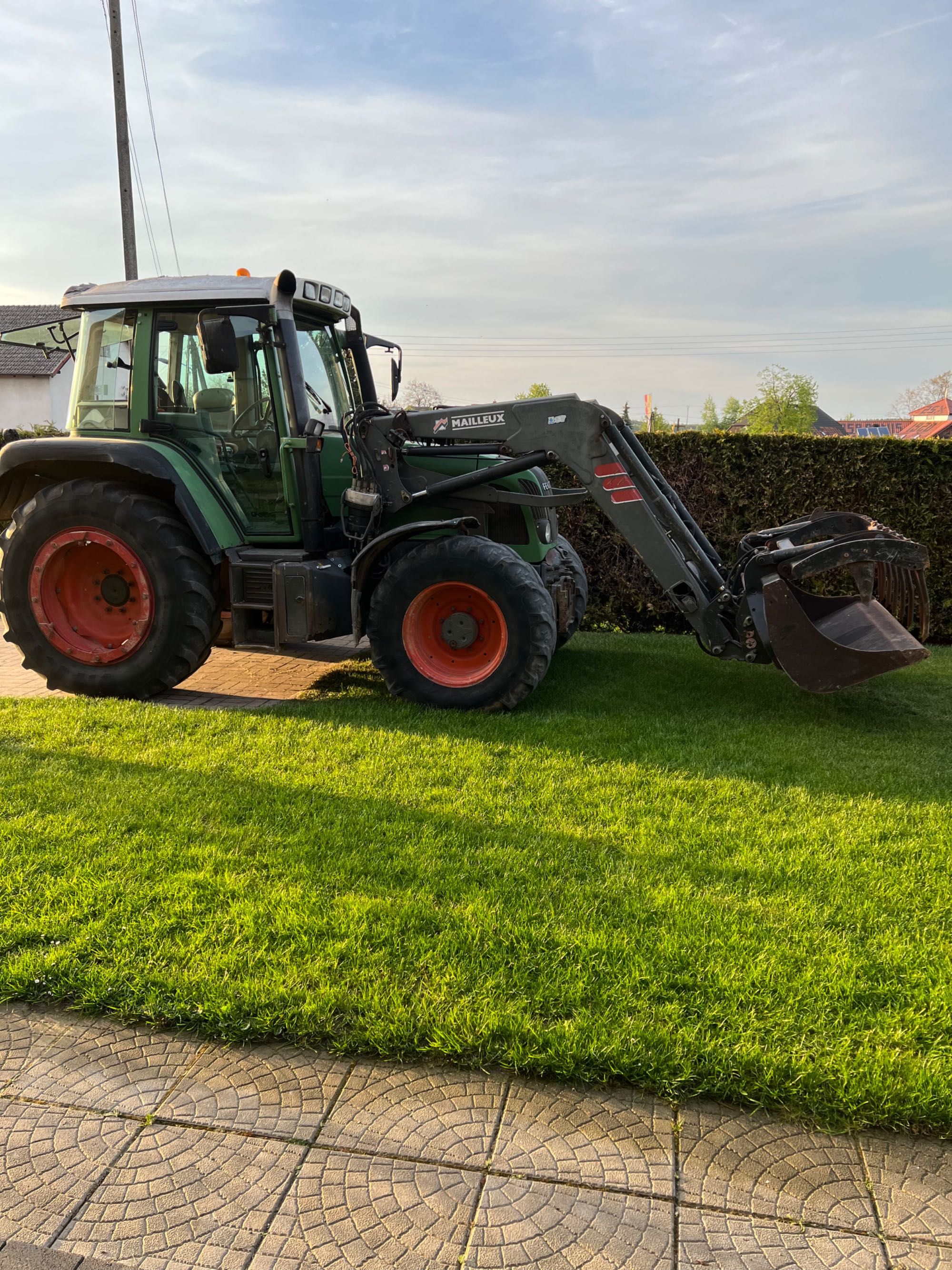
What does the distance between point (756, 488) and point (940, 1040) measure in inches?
294

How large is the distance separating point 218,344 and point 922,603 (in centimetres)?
477

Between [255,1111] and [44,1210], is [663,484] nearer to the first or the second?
[255,1111]

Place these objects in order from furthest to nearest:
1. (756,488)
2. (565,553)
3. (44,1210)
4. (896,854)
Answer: (756,488) < (565,553) < (896,854) < (44,1210)

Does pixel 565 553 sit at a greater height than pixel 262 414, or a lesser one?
lesser

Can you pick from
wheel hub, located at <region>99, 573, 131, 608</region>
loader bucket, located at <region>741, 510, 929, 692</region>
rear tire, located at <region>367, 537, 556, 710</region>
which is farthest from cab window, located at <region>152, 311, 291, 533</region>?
loader bucket, located at <region>741, 510, 929, 692</region>

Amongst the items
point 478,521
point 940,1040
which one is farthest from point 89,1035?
point 478,521

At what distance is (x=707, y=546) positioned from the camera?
6.66m

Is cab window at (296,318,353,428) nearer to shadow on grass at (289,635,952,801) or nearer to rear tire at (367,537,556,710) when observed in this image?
rear tire at (367,537,556,710)

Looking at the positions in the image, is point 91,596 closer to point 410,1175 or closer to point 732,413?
point 410,1175

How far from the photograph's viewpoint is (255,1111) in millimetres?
2469

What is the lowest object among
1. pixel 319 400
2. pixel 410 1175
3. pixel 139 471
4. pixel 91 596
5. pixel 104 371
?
pixel 410 1175

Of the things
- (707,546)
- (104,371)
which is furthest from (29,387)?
(707,546)

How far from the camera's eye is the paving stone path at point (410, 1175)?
205 centimetres

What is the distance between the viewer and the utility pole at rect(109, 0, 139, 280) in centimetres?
1388
